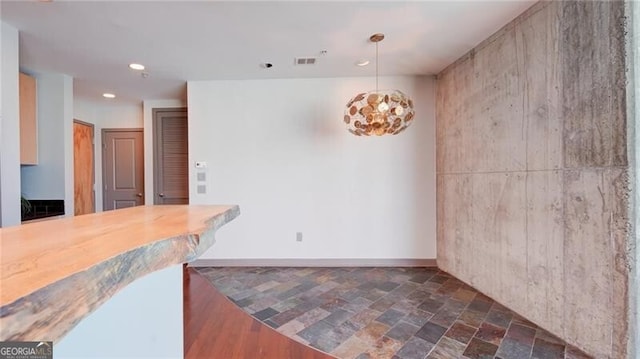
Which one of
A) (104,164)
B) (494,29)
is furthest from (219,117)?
(494,29)

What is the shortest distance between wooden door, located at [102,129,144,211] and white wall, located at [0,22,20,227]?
265cm

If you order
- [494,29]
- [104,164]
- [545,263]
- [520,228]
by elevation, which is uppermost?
[494,29]

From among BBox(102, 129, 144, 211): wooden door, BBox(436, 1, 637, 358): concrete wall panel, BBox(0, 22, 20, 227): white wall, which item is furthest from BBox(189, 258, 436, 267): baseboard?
BBox(102, 129, 144, 211): wooden door

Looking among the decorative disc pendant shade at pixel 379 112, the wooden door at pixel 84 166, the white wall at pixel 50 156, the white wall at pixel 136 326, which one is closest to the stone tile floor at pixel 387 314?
the white wall at pixel 136 326

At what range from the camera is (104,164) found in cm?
516

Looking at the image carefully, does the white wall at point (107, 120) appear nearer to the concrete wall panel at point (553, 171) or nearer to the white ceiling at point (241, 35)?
the white ceiling at point (241, 35)

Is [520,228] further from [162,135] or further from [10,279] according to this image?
[162,135]

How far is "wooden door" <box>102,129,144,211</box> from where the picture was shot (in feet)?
16.9

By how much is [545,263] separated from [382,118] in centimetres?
181

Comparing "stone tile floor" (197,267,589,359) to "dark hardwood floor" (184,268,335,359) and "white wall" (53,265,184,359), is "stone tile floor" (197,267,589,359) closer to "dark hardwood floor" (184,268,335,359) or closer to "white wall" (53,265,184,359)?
"dark hardwood floor" (184,268,335,359)

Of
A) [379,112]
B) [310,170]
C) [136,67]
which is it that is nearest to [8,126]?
[136,67]

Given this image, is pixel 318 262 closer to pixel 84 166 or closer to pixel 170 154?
pixel 170 154

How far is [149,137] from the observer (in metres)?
4.73

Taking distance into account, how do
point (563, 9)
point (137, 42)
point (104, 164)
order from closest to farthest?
point (563, 9), point (137, 42), point (104, 164)
